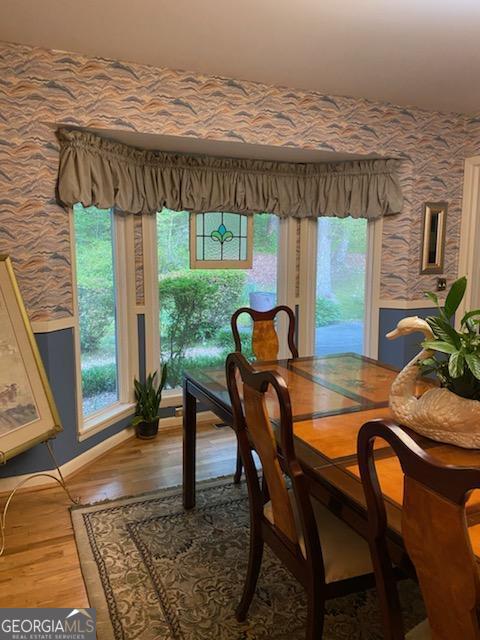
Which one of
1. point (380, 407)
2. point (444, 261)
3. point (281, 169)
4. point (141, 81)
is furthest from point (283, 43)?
point (444, 261)

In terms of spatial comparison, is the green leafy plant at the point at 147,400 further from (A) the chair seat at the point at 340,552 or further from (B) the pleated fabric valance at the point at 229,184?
(A) the chair seat at the point at 340,552

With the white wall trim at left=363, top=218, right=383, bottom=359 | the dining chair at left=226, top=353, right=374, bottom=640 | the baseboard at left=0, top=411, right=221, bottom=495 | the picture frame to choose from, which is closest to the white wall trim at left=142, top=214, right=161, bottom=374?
the baseboard at left=0, top=411, right=221, bottom=495

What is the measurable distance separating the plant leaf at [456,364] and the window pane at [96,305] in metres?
2.38

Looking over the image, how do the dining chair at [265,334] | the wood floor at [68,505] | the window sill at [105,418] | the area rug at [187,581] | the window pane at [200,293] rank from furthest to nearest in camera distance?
the window pane at [200,293], the window sill at [105,418], the dining chair at [265,334], the wood floor at [68,505], the area rug at [187,581]

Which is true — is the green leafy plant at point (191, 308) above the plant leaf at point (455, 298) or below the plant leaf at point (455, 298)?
below

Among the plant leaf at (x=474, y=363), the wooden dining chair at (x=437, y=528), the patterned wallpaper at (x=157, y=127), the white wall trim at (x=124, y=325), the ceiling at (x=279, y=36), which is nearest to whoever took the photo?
the wooden dining chair at (x=437, y=528)

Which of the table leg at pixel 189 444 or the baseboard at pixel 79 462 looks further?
the baseboard at pixel 79 462

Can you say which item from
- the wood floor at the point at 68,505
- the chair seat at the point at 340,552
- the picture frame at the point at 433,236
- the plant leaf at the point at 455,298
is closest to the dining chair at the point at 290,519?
the chair seat at the point at 340,552

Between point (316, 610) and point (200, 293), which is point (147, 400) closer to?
point (200, 293)

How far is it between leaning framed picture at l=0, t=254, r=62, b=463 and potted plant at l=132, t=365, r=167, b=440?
93 cm

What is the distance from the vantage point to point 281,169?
3686mm

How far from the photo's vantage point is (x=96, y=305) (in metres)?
3.26

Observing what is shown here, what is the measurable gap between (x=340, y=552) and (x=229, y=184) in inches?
108

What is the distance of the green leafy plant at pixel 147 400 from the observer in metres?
3.43
